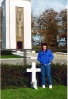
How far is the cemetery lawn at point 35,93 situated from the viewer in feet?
19.7

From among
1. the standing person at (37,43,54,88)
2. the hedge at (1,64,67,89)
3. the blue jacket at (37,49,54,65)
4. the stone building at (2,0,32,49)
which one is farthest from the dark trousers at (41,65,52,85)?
the stone building at (2,0,32,49)

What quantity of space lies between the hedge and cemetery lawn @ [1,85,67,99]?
1.07ft

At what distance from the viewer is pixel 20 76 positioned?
284 inches

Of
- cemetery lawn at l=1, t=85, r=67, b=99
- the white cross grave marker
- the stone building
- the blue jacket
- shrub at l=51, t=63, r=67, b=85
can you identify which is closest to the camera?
cemetery lawn at l=1, t=85, r=67, b=99

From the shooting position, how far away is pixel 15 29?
37.8 metres

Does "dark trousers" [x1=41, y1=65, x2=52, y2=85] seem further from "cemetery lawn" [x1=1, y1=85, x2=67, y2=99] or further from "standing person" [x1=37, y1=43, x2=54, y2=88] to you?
"cemetery lawn" [x1=1, y1=85, x2=67, y2=99]

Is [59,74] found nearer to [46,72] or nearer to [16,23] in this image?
[46,72]

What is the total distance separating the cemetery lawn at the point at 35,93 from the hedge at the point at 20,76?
0.32 metres

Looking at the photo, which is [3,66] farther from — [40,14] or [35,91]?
[40,14]

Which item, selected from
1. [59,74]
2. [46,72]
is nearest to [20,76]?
[46,72]

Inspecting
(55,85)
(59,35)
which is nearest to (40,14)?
(59,35)

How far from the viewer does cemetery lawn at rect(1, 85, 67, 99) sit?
19.7 feet

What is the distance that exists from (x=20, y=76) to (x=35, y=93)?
99 cm

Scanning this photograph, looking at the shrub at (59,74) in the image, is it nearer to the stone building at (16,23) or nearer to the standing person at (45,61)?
the standing person at (45,61)
